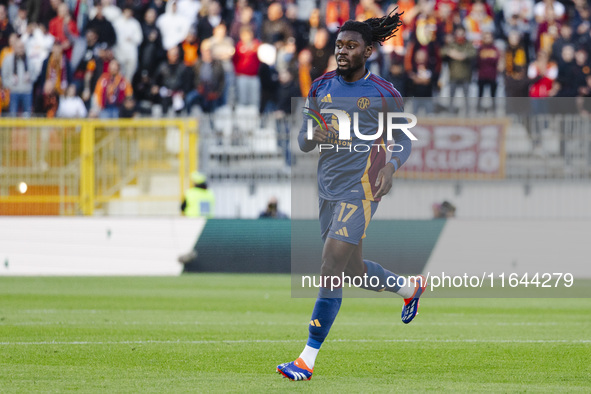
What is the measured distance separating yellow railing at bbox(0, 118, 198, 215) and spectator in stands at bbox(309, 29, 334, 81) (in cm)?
302

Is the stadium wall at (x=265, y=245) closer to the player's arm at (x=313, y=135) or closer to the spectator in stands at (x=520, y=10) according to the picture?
the spectator in stands at (x=520, y=10)

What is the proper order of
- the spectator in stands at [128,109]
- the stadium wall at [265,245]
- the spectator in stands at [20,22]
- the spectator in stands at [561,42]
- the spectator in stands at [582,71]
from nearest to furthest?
1. the stadium wall at [265,245]
2. the spectator in stands at [128,109]
3. the spectator in stands at [582,71]
4. the spectator in stands at [561,42]
5. the spectator in stands at [20,22]

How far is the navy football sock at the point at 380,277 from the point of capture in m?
8.31

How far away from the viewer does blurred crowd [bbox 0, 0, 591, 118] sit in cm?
2194

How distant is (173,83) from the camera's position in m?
22.2

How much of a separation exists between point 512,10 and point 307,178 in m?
7.10

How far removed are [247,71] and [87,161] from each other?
4.10 meters

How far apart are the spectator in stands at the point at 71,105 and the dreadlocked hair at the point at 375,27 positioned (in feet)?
47.4

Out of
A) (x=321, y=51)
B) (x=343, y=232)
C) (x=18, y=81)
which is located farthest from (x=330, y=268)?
(x=18, y=81)

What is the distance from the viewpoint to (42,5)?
2434 cm

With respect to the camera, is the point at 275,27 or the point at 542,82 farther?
the point at 275,27

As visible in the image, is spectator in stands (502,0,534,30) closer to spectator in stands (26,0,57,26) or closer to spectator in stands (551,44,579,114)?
spectator in stands (551,44,579,114)

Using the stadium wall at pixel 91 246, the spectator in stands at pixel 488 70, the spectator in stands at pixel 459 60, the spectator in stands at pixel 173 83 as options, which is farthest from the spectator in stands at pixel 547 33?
the stadium wall at pixel 91 246

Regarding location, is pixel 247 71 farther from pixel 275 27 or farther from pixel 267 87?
pixel 275 27
